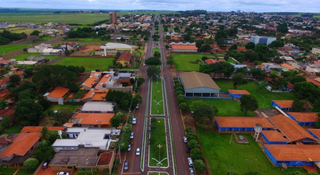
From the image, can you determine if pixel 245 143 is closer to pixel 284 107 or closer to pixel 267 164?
pixel 267 164

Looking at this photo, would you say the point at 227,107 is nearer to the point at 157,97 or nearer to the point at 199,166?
the point at 157,97

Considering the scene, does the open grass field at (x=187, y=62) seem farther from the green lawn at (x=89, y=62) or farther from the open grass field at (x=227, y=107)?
the green lawn at (x=89, y=62)

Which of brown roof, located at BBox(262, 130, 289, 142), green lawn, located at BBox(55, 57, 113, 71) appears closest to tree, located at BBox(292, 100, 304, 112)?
brown roof, located at BBox(262, 130, 289, 142)

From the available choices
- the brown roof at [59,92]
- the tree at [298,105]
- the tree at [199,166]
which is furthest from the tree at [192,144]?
the brown roof at [59,92]

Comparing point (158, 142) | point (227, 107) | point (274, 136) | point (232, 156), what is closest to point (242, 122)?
point (274, 136)

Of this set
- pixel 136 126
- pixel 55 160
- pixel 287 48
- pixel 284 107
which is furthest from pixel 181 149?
pixel 287 48

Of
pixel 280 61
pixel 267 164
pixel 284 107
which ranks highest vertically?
pixel 280 61
